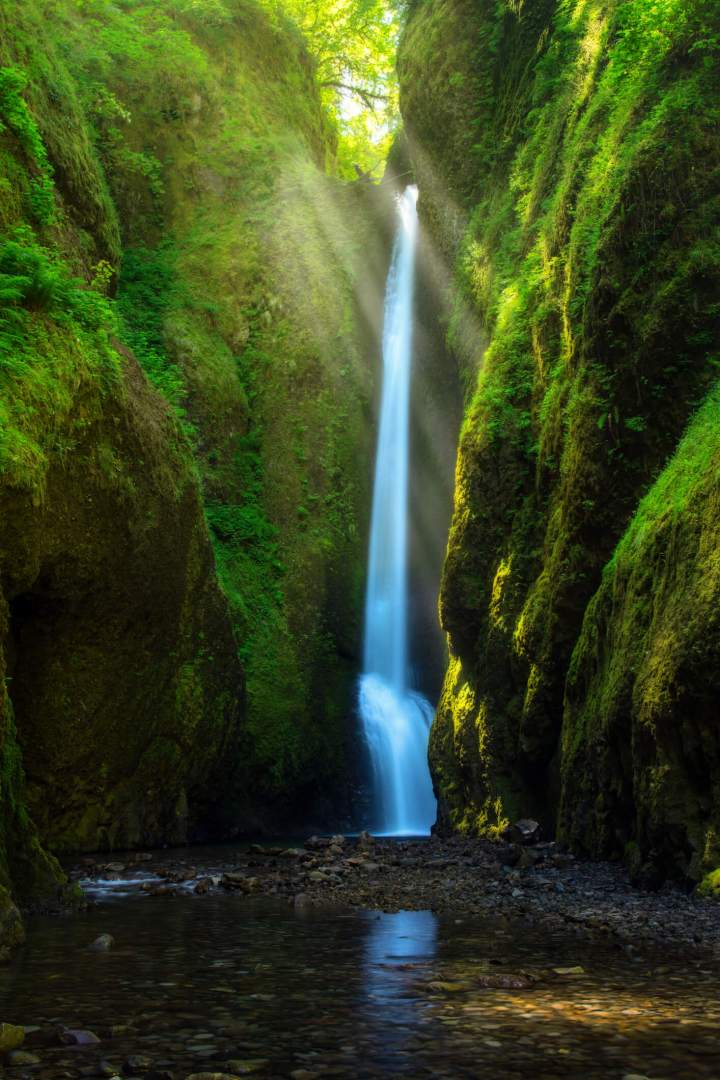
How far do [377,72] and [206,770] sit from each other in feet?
102

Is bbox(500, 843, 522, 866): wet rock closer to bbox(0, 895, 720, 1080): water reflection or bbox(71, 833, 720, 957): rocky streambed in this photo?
bbox(71, 833, 720, 957): rocky streambed

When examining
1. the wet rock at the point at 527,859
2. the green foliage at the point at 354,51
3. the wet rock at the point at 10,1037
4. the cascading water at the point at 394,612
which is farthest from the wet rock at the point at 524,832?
the green foliage at the point at 354,51

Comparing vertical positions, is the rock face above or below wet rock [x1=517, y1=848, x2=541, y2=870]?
above

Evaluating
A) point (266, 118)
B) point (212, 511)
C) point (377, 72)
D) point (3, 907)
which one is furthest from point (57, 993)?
point (377, 72)

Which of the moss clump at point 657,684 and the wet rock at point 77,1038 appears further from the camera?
the moss clump at point 657,684

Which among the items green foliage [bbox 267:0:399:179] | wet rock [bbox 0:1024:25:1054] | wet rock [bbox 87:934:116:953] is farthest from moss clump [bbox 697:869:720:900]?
green foliage [bbox 267:0:399:179]

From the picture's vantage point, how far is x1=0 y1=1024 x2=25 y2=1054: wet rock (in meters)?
4.44

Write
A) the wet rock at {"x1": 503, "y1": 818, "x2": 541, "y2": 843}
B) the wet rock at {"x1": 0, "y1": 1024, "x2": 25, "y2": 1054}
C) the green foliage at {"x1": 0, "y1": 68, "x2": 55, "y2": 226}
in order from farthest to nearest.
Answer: the wet rock at {"x1": 503, "y1": 818, "x2": 541, "y2": 843} → the green foliage at {"x1": 0, "y1": 68, "x2": 55, "y2": 226} → the wet rock at {"x1": 0, "y1": 1024, "x2": 25, "y2": 1054}

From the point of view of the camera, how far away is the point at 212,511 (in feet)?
75.2

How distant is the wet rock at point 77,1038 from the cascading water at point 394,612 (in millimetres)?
15981

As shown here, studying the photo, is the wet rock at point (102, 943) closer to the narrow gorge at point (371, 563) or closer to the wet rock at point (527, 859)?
the narrow gorge at point (371, 563)

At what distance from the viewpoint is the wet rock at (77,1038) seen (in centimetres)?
456

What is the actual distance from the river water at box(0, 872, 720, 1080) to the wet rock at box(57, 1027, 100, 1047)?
0.06 m

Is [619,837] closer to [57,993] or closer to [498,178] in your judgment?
[57,993]
